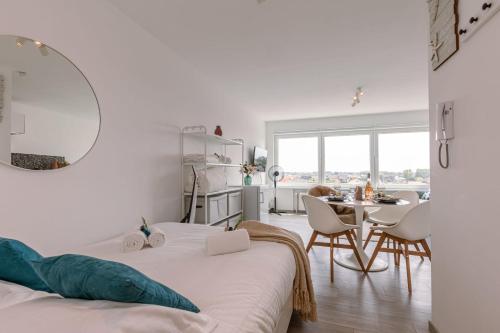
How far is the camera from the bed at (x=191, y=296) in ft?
1.91

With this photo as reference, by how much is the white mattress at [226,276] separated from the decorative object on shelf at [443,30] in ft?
5.01

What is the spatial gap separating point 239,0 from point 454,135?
6.00 feet

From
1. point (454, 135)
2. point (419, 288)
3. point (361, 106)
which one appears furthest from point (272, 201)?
point (454, 135)

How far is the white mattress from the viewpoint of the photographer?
0.89m

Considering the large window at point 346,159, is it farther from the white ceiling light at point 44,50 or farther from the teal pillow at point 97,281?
the teal pillow at point 97,281

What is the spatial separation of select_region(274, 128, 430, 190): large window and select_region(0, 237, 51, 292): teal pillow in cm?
609

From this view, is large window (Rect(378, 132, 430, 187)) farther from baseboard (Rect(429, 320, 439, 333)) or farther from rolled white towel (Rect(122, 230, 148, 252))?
rolled white towel (Rect(122, 230, 148, 252))

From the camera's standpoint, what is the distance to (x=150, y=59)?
2387mm

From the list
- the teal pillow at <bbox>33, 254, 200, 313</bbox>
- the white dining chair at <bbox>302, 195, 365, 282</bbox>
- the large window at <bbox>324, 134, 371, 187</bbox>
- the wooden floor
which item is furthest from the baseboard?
the large window at <bbox>324, 134, 371, 187</bbox>

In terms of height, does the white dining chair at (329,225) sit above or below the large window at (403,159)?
below

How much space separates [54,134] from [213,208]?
169cm

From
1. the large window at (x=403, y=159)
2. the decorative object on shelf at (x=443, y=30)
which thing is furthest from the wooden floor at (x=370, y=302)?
the large window at (x=403, y=159)

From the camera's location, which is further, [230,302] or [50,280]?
[230,302]

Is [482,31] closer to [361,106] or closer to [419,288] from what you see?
[419,288]
